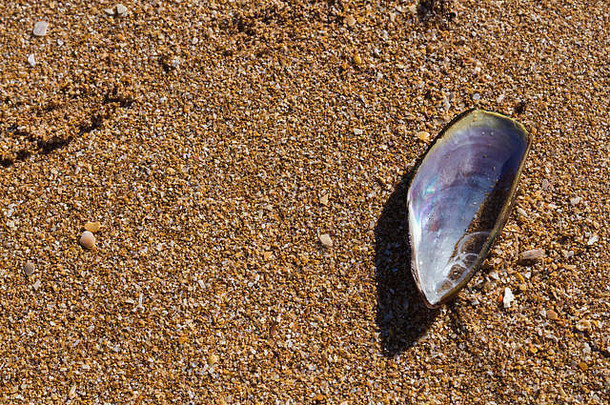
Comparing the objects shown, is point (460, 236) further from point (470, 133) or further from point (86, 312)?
point (86, 312)

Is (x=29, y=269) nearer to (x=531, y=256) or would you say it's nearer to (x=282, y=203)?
(x=282, y=203)

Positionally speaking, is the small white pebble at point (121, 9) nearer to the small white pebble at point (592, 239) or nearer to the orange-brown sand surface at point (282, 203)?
the orange-brown sand surface at point (282, 203)

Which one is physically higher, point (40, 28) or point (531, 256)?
point (40, 28)

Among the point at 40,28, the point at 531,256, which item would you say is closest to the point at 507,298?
the point at 531,256

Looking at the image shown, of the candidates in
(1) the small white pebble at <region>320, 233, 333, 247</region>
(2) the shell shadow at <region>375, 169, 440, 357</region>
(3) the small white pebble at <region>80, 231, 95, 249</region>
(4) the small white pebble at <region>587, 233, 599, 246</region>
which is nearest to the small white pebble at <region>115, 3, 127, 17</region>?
(3) the small white pebble at <region>80, 231, 95, 249</region>

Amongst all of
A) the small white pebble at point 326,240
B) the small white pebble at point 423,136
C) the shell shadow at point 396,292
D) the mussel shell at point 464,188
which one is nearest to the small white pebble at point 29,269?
the small white pebble at point 326,240
